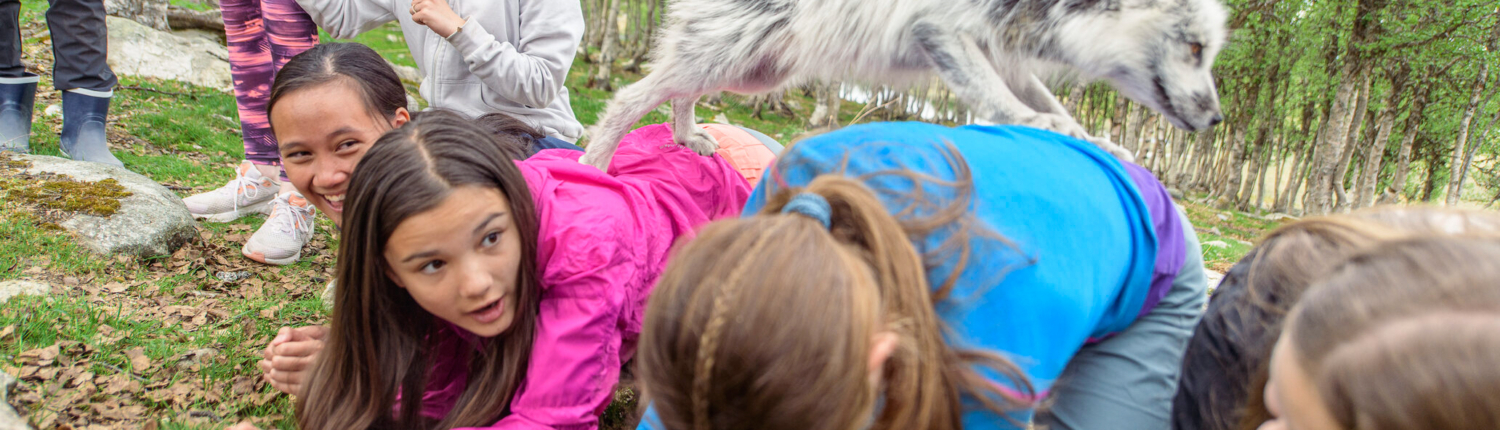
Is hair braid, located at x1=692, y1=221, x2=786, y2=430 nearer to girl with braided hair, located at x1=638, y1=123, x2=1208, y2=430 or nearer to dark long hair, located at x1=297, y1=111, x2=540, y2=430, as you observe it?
girl with braided hair, located at x1=638, y1=123, x2=1208, y2=430

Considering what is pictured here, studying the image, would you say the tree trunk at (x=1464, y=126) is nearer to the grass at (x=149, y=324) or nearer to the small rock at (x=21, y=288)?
the grass at (x=149, y=324)

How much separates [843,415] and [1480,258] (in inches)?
34.7

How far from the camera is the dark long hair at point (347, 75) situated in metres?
2.50

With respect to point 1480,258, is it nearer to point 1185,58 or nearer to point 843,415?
point 843,415

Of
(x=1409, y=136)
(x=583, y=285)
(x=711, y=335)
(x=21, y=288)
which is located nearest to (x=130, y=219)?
(x=21, y=288)

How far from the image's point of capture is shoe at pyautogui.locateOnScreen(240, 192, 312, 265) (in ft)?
11.8

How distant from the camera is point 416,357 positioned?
2088 millimetres

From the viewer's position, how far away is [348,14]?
3.52 metres

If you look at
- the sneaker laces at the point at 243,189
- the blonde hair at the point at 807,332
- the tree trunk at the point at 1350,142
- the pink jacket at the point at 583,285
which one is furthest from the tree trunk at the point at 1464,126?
the sneaker laces at the point at 243,189

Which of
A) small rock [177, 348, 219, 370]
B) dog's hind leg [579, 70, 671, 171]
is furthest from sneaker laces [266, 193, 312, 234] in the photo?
dog's hind leg [579, 70, 671, 171]

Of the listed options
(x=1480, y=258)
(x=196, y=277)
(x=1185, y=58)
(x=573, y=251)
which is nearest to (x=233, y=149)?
(x=196, y=277)

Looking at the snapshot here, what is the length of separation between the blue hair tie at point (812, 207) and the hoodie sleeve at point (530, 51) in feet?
7.37

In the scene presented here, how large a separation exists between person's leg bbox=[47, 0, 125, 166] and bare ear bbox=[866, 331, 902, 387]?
16.9 ft

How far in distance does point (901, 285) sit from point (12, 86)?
5.62 m
